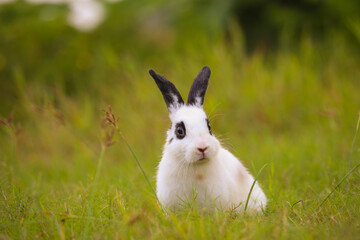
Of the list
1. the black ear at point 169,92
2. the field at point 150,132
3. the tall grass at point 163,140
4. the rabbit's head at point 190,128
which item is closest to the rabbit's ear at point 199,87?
the rabbit's head at point 190,128

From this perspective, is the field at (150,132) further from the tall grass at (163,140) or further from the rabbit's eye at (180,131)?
the rabbit's eye at (180,131)

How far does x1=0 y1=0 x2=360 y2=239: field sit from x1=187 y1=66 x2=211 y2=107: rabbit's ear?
0.26m

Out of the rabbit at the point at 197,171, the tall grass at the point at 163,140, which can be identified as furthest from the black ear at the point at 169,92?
the tall grass at the point at 163,140

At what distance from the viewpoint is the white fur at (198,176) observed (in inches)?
113

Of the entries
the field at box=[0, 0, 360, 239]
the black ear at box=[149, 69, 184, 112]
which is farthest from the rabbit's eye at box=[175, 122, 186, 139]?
the field at box=[0, 0, 360, 239]

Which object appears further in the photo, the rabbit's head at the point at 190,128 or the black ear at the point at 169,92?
the black ear at the point at 169,92

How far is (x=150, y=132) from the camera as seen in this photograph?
6.05 meters

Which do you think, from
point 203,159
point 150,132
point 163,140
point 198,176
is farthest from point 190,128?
point 150,132

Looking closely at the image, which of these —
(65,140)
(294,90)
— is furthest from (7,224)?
(294,90)

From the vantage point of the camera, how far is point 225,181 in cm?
298

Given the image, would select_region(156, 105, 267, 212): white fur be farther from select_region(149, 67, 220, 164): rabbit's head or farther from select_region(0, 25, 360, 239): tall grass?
select_region(0, 25, 360, 239): tall grass

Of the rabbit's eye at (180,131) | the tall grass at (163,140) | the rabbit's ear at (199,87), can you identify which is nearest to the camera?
the tall grass at (163,140)

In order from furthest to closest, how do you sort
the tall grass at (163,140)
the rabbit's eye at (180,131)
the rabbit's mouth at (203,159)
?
the rabbit's eye at (180,131)
the rabbit's mouth at (203,159)
the tall grass at (163,140)

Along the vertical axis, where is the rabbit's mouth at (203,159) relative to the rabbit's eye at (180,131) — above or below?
below
